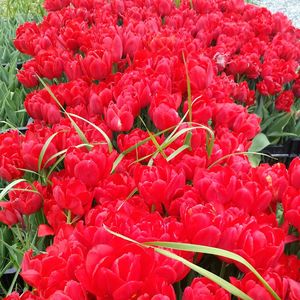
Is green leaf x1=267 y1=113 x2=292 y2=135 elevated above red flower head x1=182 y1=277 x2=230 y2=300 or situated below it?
below

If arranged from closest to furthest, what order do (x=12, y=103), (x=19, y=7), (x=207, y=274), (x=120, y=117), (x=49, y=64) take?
1. (x=207, y=274)
2. (x=120, y=117)
3. (x=49, y=64)
4. (x=12, y=103)
5. (x=19, y=7)

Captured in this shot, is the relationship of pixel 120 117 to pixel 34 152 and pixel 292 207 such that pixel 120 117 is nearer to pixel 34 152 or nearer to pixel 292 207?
pixel 34 152

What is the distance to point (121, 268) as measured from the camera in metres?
0.69

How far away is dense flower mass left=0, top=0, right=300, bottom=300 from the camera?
75cm

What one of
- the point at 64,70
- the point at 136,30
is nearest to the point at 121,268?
the point at 64,70

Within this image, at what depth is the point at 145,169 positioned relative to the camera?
98 cm

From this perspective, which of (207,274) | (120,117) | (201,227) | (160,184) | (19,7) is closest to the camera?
(207,274)

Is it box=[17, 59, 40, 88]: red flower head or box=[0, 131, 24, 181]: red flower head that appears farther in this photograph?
box=[17, 59, 40, 88]: red flower head

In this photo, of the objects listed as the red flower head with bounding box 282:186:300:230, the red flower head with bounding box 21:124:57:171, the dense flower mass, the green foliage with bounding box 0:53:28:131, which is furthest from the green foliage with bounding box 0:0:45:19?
the red flower head with bounding box 282:186:300:230

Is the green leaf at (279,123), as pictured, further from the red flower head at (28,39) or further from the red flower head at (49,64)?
the red flower head at (28,39)

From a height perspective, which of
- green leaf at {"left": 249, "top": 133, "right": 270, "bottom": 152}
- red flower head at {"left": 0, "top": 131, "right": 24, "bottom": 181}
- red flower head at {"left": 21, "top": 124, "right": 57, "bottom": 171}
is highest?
red flower head at {"left": 21, "top": 124, "right": 57, "bottom": 171}

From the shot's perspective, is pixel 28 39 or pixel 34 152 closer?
pixel 34 152

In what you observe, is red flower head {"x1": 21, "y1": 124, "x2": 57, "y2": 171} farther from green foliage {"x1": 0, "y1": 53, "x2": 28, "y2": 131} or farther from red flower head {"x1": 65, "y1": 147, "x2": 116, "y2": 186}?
green foliage {"x1": 0, "y1": 53, "x2": 28, "y2": 131}

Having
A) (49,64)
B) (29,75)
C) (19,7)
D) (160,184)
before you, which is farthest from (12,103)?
(19,7)
